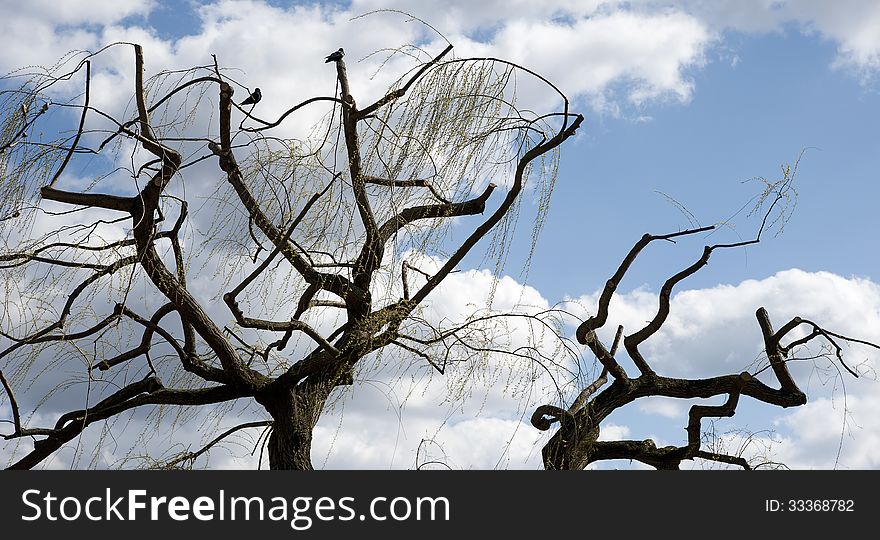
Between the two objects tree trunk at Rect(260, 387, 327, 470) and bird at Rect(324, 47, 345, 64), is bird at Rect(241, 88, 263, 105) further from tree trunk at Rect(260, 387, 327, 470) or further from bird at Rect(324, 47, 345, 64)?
tree trunk at Rect(260, 387, 327, 470)

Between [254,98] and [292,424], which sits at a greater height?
[254,98]

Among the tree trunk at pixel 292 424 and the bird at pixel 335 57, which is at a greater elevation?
the bird at pixel 335 57

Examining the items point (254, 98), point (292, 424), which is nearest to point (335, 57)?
point (254, 98)

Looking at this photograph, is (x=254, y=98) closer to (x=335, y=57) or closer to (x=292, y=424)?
(x=335, y=57)

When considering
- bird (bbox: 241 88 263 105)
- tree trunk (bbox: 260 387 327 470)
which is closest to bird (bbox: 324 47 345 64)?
bird (bbox: 241 88 263 105)

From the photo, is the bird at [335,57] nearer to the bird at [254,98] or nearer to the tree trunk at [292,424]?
the bird at [254,98]

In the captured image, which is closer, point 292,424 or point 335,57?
point 335,57

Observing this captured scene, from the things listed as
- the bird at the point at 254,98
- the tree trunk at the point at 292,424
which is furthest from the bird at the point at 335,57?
the tree trunk at the point at 292,424

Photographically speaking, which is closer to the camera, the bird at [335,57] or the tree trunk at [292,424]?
the bird at [335,57]
